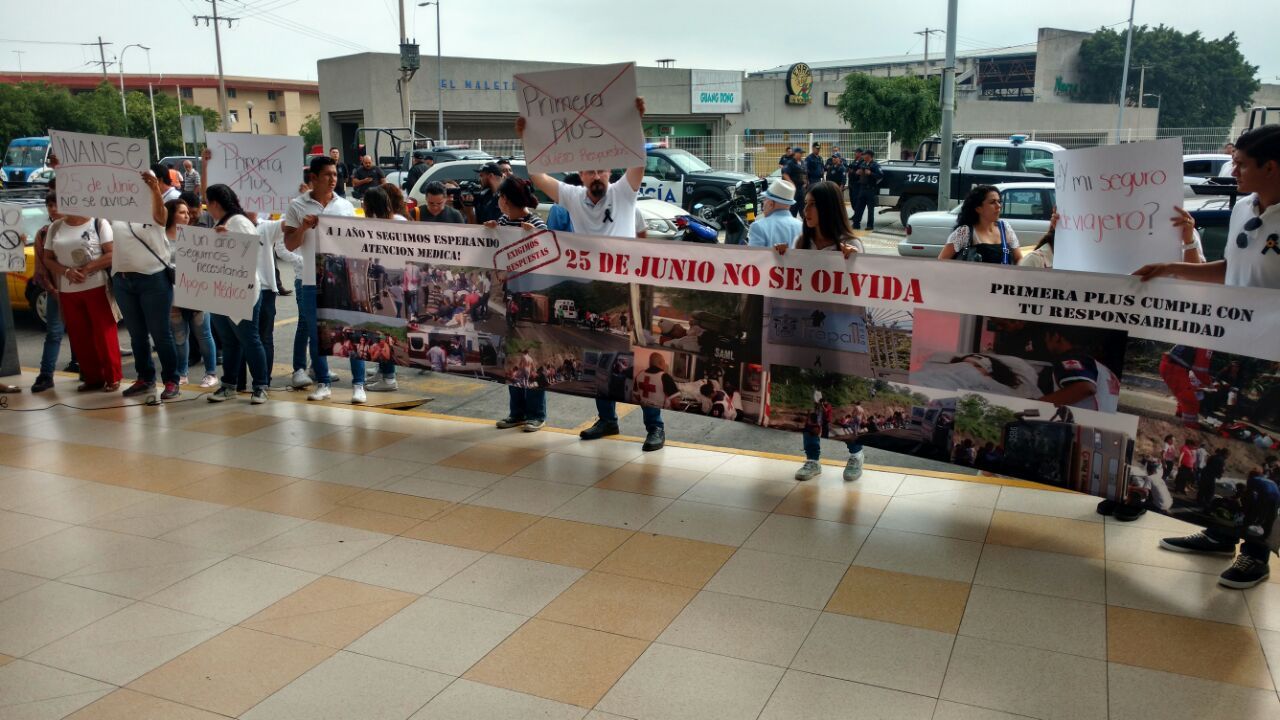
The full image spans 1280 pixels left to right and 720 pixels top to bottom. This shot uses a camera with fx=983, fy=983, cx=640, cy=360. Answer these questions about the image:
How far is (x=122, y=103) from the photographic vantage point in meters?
72.0

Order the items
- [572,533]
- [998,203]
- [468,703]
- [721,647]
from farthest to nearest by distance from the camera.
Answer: [998,203]
[572,533]
[721,647]
[468,703]

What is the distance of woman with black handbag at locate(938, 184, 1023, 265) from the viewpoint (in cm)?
631

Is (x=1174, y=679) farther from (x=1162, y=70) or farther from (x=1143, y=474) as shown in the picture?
(x=1162, y=70)

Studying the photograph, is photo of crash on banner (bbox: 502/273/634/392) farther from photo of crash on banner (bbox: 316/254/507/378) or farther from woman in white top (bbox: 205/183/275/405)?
woman in white top (bbox: 205/183/275/405)

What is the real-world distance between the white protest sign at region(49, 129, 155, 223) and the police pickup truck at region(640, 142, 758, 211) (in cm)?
1495

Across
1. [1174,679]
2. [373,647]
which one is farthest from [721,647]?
[1174,679]

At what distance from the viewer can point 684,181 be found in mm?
23250

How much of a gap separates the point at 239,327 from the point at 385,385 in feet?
4.87

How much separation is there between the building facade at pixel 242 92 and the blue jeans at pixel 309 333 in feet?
312

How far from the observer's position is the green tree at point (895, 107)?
144ft

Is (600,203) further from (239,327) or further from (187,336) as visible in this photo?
(187,336)

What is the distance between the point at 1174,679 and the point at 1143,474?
1.19 m

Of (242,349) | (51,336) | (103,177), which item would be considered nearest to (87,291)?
(51,336)

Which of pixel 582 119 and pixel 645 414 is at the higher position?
pixel 582 119
